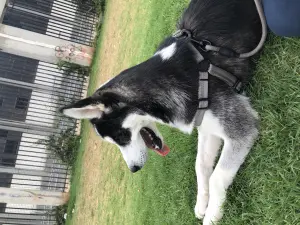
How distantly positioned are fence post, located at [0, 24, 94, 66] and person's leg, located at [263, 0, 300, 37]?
9.99 meters

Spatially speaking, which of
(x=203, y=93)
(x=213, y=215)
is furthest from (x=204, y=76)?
(x=213, y=215)

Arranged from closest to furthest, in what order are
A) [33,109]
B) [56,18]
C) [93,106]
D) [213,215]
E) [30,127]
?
[93,106] < [213,215] < [30,127] < [33,109] < [56,18]

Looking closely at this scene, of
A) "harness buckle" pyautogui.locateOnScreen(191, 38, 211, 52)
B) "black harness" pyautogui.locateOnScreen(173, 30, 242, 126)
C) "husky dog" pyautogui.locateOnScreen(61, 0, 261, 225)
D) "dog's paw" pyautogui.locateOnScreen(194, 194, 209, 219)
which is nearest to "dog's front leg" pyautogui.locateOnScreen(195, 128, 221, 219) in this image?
"dog's paw" pyautogui.locateOnScreen(194, 194, 209, 219)

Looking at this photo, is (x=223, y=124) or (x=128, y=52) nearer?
(x=223, y=124)

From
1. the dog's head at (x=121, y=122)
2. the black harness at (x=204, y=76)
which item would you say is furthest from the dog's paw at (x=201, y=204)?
the black harness at (x=204, y=76)

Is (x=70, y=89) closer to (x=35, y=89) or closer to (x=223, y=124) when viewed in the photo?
(x=35, y=89)

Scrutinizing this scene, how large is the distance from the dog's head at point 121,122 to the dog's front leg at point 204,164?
0.46 meters

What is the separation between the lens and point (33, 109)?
459 inches

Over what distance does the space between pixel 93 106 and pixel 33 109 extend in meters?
9.28

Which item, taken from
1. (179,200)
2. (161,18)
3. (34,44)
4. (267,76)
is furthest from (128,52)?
(267,76)

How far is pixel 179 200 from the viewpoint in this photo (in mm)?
4594

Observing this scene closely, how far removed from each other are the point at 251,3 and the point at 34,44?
9.59 m

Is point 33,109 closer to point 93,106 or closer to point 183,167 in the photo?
Result: point 183,167

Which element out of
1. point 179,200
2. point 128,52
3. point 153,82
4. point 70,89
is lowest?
point 70,89
